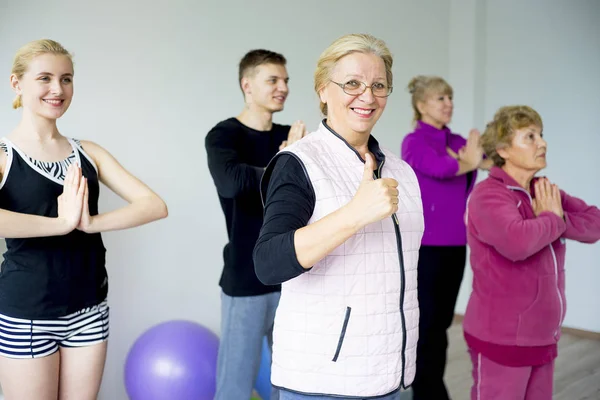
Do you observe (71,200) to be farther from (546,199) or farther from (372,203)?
(546,199)

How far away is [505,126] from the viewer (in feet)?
8.13

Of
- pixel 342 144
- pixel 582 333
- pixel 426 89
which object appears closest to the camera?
pixel 342 144

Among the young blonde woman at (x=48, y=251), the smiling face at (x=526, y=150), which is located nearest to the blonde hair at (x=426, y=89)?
the smiling face at (x=526, y=150)

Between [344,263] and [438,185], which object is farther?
[438,185]

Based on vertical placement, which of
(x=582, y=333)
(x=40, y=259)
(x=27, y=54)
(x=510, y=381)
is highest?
(x=27, y=54)

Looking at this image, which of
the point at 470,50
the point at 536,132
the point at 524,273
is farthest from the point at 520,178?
the point at 470,50

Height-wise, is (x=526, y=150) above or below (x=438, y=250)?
above

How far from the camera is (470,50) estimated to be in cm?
534

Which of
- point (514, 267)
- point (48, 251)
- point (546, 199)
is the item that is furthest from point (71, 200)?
point (546, 199)

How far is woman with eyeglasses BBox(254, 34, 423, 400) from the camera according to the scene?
4.48 feet

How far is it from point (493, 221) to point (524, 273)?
8.5 inches

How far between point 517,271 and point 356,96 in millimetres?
1150

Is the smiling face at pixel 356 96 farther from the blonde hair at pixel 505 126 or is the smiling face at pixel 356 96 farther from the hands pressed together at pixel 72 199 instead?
the blonde hair at pixel 505 126

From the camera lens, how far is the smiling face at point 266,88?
2553 mm
